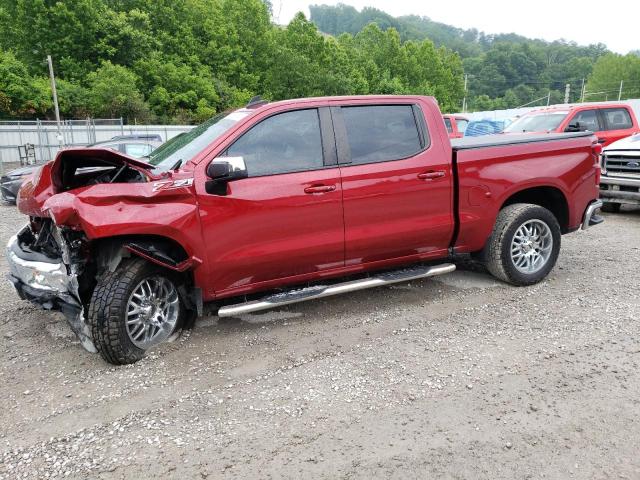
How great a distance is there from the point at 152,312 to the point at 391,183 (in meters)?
2.27

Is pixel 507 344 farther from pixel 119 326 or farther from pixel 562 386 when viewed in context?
pixel 119 326

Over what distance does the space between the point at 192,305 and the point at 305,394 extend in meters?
1.36

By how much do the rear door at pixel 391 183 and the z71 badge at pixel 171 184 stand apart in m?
1.28

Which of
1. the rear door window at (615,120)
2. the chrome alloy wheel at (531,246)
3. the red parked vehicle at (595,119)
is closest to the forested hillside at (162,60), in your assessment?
the red parked vehicle at (595,119)

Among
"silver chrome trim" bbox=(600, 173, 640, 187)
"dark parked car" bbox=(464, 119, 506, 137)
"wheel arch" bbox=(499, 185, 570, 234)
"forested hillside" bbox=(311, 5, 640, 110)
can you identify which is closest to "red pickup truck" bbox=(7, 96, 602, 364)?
"wheel arch" bbox=(499, 185, 570, 234)

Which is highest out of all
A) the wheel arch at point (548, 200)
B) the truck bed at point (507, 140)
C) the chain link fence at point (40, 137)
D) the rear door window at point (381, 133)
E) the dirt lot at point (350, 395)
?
the chain link fence at point (40, 137)

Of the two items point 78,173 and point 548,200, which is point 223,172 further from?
point 548,200

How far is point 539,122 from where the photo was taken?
10.8 metres

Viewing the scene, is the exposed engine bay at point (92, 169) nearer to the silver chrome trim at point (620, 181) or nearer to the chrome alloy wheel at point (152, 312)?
the chrome alloy wheel at point (152, 312)

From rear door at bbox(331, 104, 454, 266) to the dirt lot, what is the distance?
0.66 meters

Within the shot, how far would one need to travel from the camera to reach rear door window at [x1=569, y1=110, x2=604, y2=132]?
10.4 m

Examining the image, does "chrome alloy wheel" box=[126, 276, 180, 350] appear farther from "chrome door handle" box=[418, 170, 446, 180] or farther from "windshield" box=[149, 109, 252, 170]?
"chrome door handle" box=[418, 170, 446, 180]

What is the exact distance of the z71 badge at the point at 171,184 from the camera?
→ 3.70m

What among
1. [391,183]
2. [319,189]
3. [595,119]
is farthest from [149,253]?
[595,119]
